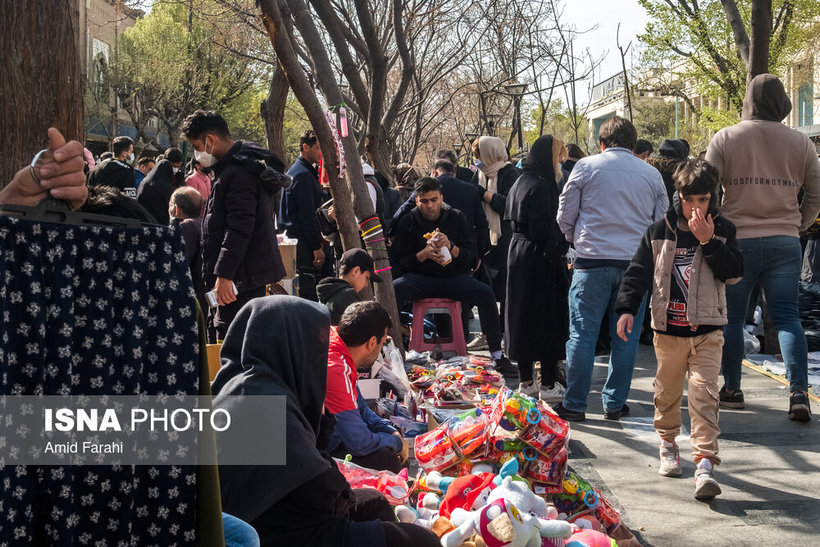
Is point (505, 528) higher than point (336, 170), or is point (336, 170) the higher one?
point (336, 170)

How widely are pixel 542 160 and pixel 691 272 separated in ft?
6.88

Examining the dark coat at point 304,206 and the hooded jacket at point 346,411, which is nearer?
the hooded jacket at point 346,411

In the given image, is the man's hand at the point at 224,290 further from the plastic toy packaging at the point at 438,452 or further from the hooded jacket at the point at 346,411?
the plastic toy packaging at the point at 438,452

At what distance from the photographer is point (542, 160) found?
22.3ft

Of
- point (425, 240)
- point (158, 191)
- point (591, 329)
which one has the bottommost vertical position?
point (591, 329)

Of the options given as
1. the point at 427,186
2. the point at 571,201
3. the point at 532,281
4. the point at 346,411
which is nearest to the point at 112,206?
the point at 346,411

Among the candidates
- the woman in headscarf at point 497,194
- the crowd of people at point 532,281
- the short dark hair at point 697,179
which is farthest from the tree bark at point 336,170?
the short dark hair at point 697,179

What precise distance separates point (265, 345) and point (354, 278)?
3322 mm

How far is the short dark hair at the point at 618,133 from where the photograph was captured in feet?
20.3

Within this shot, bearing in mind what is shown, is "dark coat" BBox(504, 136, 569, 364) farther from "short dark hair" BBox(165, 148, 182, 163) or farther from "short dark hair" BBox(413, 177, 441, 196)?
"short dark hair" BBox(165, 148, 182, 163)

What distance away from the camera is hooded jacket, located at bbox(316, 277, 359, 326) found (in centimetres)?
609

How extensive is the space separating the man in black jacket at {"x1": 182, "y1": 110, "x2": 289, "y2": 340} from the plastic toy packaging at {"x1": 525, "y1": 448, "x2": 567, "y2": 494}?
2375 mm

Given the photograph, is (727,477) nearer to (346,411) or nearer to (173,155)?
(346,411)

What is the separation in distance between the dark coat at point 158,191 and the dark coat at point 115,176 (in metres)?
0.11
